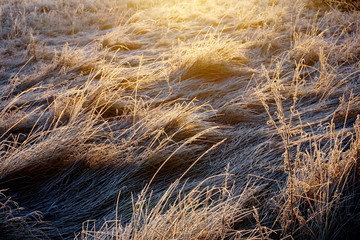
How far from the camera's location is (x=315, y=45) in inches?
142

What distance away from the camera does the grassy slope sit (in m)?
1.37

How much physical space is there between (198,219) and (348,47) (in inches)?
114

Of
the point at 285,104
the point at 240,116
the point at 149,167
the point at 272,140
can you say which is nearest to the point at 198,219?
the point at 149,167

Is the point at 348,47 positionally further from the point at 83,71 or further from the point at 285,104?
the point at 83,71

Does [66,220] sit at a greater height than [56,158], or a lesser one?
lesser

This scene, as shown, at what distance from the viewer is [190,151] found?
205cm

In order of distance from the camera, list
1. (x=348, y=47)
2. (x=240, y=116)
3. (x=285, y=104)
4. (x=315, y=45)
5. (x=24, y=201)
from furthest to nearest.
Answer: (x=315, y=45), (x=348, y=47), (x=285, y=104), (x=240, y=116), (x=24, y=201)

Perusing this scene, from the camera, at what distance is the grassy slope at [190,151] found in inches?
54.0

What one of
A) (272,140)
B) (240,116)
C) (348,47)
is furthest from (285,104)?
(348,47)

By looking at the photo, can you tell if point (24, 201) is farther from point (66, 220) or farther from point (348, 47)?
point (348, 47)

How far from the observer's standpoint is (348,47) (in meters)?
3.31

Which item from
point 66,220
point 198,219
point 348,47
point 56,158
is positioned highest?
point 348,47

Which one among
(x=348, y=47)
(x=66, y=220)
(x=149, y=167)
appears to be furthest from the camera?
(x=348, y=47)

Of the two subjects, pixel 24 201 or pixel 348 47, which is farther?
pixel 348 47
